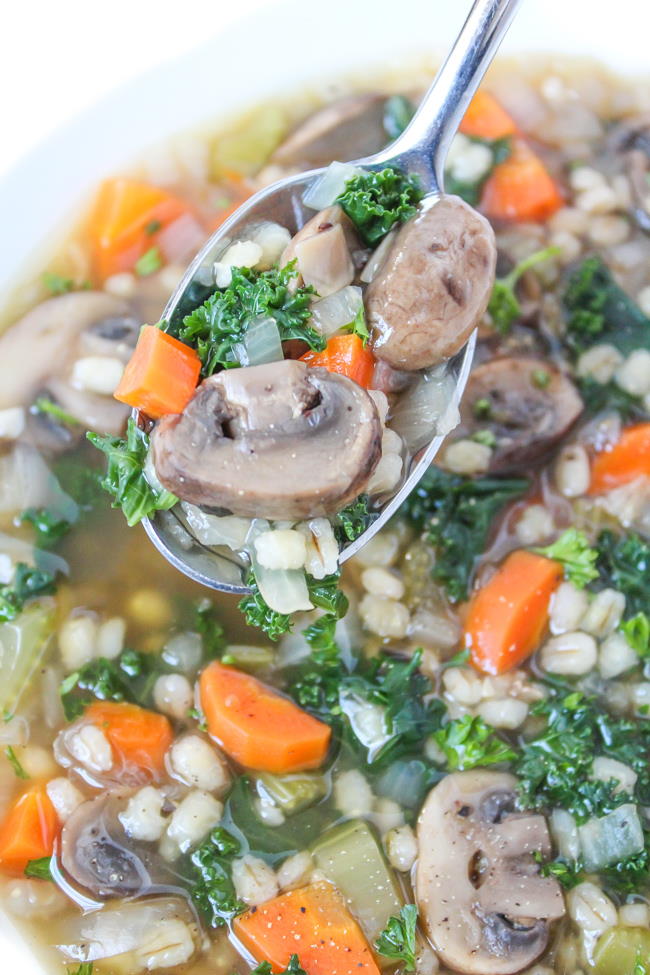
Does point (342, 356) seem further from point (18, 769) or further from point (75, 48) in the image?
point (75, 48)

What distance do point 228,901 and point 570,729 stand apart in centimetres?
142

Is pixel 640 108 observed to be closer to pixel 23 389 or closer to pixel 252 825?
pixel 23 389

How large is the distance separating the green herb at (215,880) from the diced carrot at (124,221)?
2.42 meters

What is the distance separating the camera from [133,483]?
3.13 meters

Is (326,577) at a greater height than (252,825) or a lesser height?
greater

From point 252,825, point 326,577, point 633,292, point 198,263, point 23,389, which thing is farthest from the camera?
point 633,292

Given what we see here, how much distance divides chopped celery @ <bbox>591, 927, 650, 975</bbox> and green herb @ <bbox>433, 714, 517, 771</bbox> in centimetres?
70

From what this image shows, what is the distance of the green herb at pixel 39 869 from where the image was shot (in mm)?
Answer: 3594

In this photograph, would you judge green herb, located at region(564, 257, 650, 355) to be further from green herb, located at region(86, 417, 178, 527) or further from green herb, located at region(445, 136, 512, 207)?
green herb, located at region(86, 417, 178, 527)

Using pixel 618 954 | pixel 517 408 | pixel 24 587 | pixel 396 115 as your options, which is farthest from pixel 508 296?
pixel 618 954

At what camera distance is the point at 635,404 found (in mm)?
4336

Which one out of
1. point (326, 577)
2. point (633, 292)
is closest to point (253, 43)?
point (633, 292)

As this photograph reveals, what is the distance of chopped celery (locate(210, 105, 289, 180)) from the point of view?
4.59 m

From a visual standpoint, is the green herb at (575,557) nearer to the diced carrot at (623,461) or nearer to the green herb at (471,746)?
the diced carrot at (623,461)
